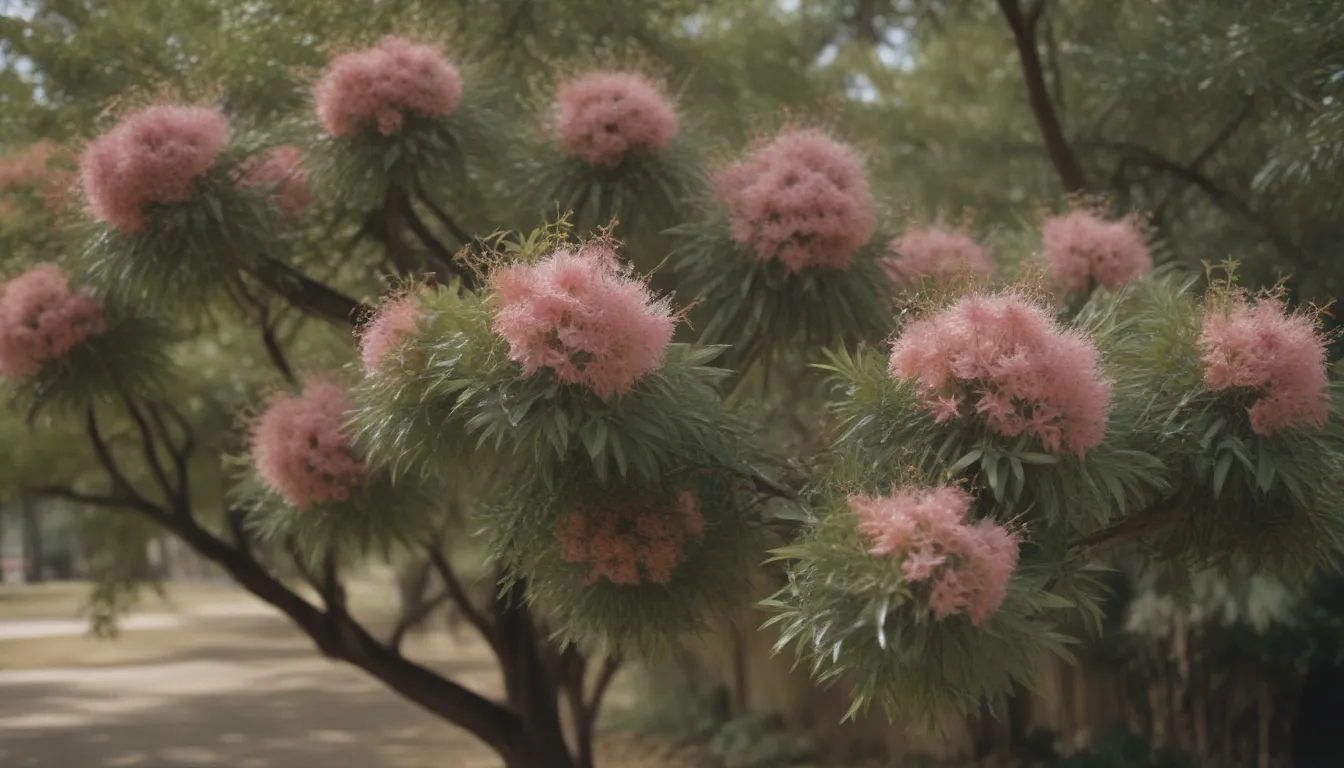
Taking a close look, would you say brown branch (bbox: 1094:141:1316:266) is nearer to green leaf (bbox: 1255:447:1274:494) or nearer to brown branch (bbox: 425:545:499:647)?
green leaf (bbox: 1255:447:1274:494)

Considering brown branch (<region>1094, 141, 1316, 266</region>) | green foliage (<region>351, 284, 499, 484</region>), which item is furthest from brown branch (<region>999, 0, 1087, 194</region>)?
green foliage (<region>351, 284, 499, 484</region>)

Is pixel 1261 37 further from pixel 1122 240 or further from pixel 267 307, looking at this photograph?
pixel 267 307

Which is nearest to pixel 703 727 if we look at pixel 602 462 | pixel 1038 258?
pixel 1038 258

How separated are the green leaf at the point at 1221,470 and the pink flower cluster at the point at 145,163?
375 centimetres

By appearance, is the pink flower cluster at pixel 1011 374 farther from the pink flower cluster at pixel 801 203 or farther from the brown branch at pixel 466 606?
the brown branch at pixel 466 606

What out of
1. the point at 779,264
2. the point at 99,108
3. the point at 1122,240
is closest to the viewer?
the point at 779,264

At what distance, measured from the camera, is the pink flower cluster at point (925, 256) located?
527 centimetres

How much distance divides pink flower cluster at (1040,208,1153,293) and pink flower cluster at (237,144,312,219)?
3140mm

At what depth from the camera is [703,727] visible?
11438mm

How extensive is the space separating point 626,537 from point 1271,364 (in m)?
1.98

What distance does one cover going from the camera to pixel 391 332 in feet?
13.1

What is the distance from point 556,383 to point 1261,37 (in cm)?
395

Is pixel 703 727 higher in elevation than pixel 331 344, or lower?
Result: lower

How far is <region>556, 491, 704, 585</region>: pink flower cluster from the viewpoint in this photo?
4066mm
